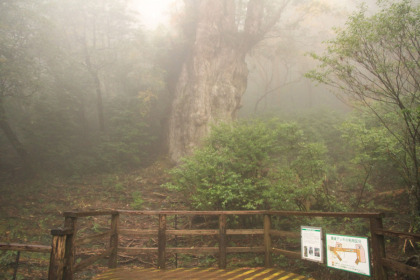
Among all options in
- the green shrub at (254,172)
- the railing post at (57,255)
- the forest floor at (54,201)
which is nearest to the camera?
the railing post at (57,255)

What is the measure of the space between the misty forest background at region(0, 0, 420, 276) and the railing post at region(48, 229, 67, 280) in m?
3.90

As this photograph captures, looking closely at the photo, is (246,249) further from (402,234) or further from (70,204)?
(70,204)

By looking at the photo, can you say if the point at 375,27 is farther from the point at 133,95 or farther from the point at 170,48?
the point at 133,95

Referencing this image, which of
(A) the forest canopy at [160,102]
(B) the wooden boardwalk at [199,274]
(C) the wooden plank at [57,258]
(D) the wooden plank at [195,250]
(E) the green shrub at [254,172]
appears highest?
(A) the forest canopy at [160,102]

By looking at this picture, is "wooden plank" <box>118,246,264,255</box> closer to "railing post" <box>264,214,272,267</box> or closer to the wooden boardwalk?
"railing post" <box>264,214,272,267</box>

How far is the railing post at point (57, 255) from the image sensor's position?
12.0ft

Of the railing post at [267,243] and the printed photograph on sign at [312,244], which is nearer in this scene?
the printed photograph on sign at [312,244]

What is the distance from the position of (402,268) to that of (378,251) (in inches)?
19.9

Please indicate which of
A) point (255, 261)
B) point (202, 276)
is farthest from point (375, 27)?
point (202, 276)

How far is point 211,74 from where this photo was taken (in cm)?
1592

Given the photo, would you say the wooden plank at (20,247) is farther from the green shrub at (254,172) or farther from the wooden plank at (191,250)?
the green shrub at (254,172)

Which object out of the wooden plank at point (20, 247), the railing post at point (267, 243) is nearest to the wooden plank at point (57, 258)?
the wooden plank at point (20, 247)

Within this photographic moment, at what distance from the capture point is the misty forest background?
26.0 feet

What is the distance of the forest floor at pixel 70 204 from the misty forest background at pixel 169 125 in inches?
5.7
